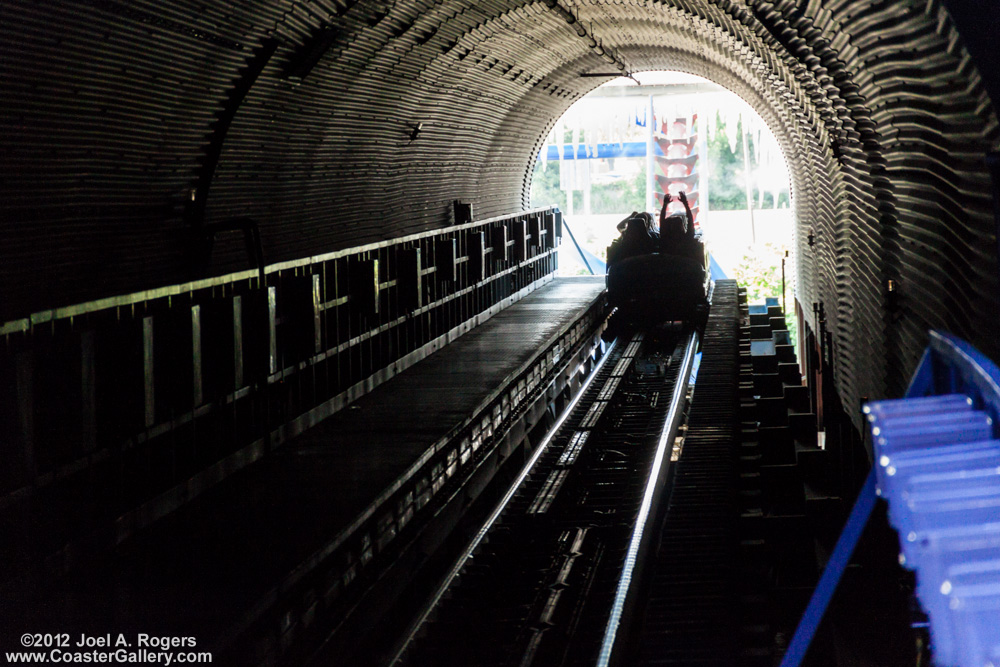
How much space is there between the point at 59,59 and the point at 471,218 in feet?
35.7

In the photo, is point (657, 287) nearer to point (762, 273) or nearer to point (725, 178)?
point (762, 273)

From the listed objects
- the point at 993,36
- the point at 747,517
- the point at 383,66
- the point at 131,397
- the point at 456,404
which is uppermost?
the point at 383,66

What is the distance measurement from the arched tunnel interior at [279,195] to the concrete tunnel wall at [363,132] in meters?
0.02

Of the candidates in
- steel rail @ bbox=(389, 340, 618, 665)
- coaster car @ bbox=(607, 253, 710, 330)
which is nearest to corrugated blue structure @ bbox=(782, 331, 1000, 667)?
steel rail @ bbox=(389, 340, 618, 665)

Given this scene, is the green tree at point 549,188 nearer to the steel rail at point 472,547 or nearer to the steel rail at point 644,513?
the steel rail at point 644,513

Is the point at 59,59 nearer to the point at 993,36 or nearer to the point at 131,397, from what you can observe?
the point at 131,397

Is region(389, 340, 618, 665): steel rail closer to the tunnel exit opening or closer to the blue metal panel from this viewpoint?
the tunnel exit opening

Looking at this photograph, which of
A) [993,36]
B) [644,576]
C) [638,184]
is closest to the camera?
[993,36]

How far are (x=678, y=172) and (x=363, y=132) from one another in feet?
78.0

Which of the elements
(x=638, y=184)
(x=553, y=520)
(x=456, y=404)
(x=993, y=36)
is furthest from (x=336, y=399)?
(x=638, y=184)

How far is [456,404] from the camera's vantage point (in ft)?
30.1

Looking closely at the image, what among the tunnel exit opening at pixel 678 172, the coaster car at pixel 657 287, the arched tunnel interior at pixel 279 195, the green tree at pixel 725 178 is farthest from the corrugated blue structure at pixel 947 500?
the green tree at pixel 725 178

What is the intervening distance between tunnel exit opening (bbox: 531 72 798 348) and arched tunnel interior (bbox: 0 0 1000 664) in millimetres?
10593

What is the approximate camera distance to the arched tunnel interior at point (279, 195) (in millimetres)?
4973
